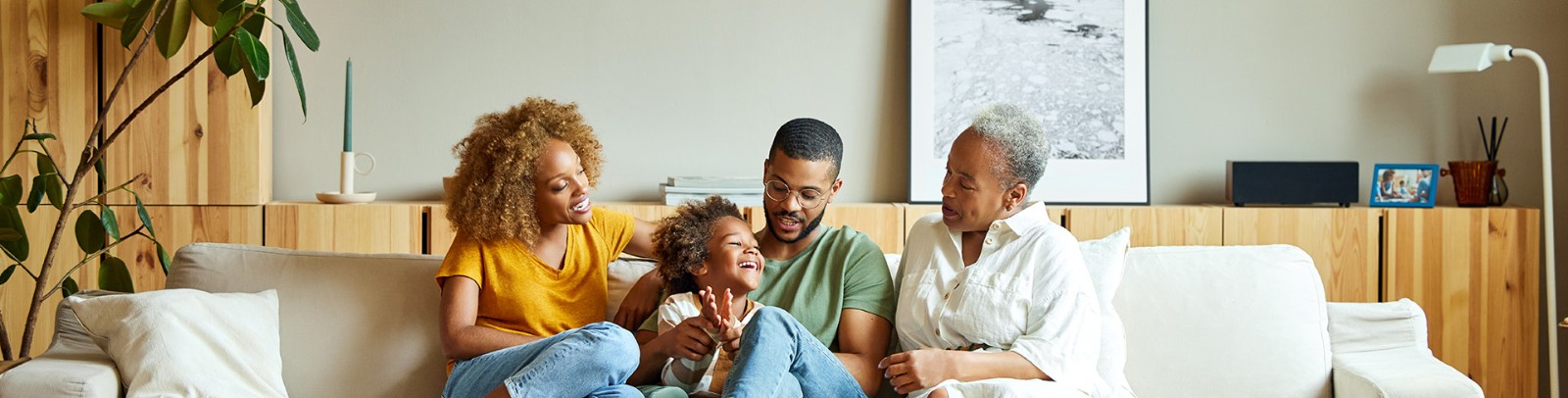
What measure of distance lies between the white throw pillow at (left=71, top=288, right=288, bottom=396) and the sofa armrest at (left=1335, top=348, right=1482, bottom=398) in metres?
2.02

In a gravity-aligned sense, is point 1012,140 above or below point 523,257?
above

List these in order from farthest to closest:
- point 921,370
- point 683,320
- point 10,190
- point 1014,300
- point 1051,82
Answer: point 1051,82 < point 10,190 < point 683,320 < point 1014,300 < point 921,370

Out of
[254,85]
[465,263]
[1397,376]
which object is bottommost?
[1397,376]

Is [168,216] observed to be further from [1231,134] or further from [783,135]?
[1231,134]

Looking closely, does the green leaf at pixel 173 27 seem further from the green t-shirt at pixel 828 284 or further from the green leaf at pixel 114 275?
the green t-shirt at pixel 828 284

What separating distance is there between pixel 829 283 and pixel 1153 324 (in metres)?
0.69

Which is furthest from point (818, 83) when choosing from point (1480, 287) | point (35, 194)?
point (35, 194)

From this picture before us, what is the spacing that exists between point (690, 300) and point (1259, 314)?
1.15 m

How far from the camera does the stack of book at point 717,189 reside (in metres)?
3.24

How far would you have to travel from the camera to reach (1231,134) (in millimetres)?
3557

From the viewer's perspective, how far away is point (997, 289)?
82.4 inches

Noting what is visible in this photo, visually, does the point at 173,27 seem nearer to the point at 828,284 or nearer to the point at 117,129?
the point at 117,129

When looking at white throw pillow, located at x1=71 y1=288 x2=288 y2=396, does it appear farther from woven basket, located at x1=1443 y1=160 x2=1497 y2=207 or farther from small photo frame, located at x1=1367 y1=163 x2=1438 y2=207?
woven basket, located at x1=1443 y1=160 x2=1497 y2=207

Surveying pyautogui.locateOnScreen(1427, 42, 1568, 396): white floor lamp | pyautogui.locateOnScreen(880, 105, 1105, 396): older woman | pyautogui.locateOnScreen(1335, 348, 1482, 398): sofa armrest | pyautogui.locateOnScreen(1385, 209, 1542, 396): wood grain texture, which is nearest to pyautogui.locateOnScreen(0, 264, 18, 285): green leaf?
pyautogui.locateOnScreen(880, 105, 1105, 396): older woman
